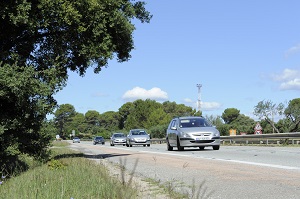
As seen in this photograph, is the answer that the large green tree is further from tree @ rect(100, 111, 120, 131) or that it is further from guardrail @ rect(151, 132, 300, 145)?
tree @ rect(100, 111, 120, 131)

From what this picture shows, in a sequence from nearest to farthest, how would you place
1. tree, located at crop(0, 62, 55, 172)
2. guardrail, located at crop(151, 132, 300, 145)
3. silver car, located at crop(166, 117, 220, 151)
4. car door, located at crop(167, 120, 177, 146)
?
tree, located at crop(0, 62, 55, 172) < silver car, located at crop(166, 117, 220, 151) < car door, located at crop(167, 120, 177, 146) < guardrail, located at crop(151, 132, 300, 145)

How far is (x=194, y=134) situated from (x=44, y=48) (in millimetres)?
8041

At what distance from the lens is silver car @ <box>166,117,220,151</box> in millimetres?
20078

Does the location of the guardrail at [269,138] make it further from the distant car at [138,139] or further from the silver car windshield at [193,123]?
the silver car windshield at [193,123]

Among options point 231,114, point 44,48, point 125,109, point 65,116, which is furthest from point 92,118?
point 44,48

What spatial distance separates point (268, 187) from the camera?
6961 millimetres

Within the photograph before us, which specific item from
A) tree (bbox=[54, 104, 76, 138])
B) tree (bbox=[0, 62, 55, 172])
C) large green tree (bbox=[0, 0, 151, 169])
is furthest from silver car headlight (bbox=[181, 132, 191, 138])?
tree (bbox=[54, 104, 76, 138])

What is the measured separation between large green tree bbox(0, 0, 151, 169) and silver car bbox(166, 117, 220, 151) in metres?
5.08

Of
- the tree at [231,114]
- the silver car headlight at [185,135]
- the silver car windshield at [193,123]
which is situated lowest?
the silver car headlight at [185,135]

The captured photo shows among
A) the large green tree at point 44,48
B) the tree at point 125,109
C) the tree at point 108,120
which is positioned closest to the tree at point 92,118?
the tree at point 108,120

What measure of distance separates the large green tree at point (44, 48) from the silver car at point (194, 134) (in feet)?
16.7

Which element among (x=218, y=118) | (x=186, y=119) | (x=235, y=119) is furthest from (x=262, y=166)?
(x=235, y=119)

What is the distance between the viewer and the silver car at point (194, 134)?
20.1 meters

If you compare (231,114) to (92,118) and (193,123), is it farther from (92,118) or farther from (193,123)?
(193,123)
